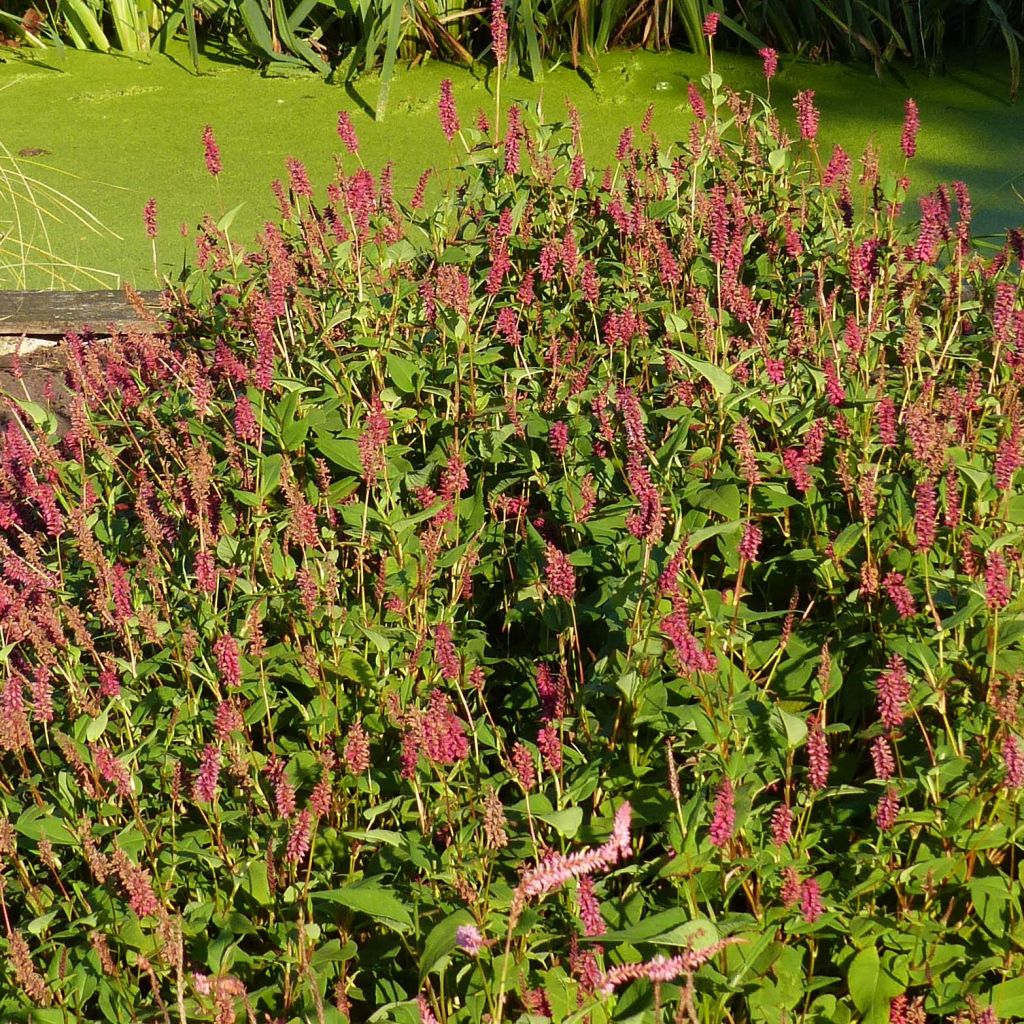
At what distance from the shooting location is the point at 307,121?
4730 mm

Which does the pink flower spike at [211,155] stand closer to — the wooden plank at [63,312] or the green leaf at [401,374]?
the green leaf at [401,374]

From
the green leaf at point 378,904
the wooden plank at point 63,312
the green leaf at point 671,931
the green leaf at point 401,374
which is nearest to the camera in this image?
the green leaf at point 671,931

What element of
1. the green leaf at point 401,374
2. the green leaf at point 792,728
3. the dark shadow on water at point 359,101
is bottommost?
Result: the green leaf at point 792,728

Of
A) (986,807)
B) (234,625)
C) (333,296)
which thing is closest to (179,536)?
(234,625)

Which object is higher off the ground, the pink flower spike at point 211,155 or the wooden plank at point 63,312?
the pink flower spike at point 211,155

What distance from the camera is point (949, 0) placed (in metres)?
4.73

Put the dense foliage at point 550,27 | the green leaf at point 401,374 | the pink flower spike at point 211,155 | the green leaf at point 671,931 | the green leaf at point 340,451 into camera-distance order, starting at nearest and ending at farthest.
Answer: the green leaf at point 671,931 → the green leaf at point 340,451 → the green leaf at point 401,374 → the pink flower spike at point 211,155 → the dense foliage at point 550,27

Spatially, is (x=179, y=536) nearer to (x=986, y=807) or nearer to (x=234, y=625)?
(x=234, y=625)

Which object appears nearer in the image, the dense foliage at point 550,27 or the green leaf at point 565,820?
the green leaf at point 565,820

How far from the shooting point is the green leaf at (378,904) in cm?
149

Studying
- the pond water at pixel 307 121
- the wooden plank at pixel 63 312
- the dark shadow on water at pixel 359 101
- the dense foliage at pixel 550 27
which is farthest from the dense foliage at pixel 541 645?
the dense foliage at pixel 550 27

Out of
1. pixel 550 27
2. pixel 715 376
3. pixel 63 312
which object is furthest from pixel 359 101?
pixel 715 376

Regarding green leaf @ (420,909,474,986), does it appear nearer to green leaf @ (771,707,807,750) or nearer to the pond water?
green leaf @ (771,707,807,750)

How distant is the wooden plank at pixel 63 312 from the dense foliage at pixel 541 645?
854 millimetres
